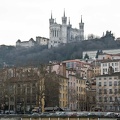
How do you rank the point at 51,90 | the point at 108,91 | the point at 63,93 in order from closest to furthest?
the point at 51,90
the point at 63,93
the point at 108,91

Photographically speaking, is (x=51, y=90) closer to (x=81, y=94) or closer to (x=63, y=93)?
(x=63, y=93)

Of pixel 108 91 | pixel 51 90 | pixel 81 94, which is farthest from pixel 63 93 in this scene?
pixel 108 91

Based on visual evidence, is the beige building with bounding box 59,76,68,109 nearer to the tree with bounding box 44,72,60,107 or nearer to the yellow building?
the yellow building

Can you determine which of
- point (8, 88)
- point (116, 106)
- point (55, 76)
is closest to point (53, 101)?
point (55, 76)

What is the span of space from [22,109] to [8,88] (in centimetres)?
643

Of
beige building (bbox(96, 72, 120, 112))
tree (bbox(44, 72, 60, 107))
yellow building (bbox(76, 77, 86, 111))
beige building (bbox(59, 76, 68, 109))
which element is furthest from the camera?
beige building (bbox(96, 72, 120, 112))

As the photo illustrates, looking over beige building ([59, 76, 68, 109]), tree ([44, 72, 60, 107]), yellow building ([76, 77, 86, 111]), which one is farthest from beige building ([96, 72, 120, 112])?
tree ([44, 72, 60, 107])

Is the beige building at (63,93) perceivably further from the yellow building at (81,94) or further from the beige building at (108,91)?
the beige building at (108,91)

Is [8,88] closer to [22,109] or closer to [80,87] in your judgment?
[22,109]

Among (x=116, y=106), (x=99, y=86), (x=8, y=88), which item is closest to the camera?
(x=8, y=88)

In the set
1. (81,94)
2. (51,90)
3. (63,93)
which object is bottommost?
(81,94)

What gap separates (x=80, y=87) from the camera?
10144 cm

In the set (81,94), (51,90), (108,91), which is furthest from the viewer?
(81,94)

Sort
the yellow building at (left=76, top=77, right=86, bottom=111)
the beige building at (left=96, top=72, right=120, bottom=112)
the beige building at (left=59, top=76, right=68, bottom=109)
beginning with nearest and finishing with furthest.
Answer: the beige building at (left=59, top=76, right=68, bottom=109) < the yellow building at (left=76, top=77, right=86, bottom=111) < the beige building at (left=96, top=72, right=120, bottom=112)
